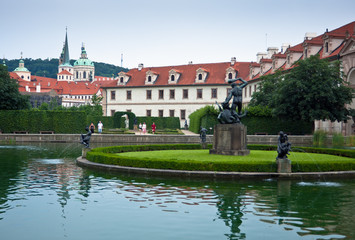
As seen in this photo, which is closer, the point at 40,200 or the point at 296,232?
the point at 296,232

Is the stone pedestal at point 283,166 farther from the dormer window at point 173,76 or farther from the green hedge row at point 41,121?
the dormer window at point 173,76

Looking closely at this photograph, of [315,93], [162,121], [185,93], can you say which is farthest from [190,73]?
[315,93]

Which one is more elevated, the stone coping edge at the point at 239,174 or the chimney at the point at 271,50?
the chimney at the point at 271,50

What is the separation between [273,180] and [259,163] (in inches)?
36.2

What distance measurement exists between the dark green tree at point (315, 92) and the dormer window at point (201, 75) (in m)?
30.0

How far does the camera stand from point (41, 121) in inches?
1785

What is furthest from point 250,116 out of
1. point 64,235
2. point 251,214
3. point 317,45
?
point 64,235

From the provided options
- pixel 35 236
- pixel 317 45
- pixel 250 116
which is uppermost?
pixel 317 45

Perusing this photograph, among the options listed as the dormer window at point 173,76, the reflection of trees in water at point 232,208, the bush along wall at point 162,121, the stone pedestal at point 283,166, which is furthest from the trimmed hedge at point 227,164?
the dormer window at point 173,76

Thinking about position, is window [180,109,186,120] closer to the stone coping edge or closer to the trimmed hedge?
the trimmed hedge

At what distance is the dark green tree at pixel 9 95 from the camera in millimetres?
47500

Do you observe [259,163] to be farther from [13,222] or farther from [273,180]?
[13,222]

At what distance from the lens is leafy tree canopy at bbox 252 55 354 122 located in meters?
35.4

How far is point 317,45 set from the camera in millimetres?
45688
